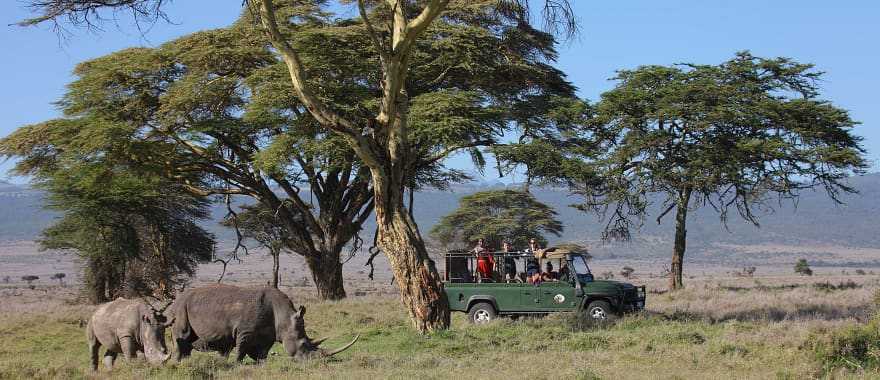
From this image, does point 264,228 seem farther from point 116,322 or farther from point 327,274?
point 116,322

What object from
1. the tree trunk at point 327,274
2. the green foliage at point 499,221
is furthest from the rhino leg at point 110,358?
the green foliage at point 499,221

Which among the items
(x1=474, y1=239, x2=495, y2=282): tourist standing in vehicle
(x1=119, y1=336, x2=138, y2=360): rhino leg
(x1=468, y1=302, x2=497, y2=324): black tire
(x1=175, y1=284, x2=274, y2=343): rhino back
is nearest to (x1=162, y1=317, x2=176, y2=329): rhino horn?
(x1=175, y1=284, x2=274, y2=343): rhino back

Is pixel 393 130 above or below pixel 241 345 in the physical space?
above

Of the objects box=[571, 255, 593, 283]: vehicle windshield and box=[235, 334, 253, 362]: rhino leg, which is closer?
box=[235, 334, 253, 362]: rhino leg

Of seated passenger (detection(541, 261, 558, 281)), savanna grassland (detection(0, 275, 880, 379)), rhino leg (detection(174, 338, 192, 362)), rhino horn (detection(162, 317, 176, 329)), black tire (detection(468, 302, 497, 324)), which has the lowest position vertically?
savanna grassland (detection(0, 275, 880, 379))

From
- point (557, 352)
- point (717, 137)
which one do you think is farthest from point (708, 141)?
point (557, 352)

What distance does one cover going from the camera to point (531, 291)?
22641 mm

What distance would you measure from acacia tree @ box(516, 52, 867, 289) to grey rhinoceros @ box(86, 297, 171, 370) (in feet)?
61.4

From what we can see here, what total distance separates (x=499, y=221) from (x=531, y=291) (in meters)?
30.1

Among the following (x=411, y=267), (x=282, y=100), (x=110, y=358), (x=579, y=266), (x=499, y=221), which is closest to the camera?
(x=110, y=358)

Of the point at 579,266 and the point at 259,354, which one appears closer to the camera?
the point at 259,354

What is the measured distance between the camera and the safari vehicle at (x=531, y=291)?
73.5ft

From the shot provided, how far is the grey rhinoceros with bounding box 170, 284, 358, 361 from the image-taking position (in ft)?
48.7

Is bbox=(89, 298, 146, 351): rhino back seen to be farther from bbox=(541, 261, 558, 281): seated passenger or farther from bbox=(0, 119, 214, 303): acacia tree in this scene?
bbox=(0, 119, 214, 303): acacia tree
